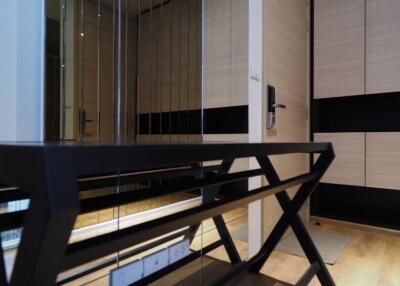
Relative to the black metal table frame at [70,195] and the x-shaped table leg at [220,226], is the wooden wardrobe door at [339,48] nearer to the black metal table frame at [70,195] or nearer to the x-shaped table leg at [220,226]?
the x-shaped table leg at [220,226]

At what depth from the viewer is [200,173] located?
1.44m

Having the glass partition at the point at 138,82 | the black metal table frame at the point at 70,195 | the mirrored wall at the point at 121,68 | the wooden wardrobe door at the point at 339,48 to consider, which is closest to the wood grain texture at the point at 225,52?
the glass partition at the point at 138,82

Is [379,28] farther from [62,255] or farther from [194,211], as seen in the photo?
[62,255]

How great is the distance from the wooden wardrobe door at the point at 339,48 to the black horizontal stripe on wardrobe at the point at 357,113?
131 millimetres

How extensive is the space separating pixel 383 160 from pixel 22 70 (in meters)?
2.88

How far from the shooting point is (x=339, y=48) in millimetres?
2699

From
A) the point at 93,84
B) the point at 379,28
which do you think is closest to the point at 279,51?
the point at 379,28

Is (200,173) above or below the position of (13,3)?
below

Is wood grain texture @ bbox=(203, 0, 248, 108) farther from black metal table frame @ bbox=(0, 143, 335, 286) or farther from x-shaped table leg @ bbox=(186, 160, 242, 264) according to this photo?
black metal table frame @ bbox=(0, 143, 335, 286)

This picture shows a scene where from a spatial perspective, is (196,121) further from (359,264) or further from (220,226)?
(359,264)

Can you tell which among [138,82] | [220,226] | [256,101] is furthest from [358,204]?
[138,82]

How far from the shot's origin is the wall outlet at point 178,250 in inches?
57.5

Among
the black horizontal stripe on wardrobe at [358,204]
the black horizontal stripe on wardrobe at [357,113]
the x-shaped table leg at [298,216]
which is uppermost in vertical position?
the black horizontal stripe on wardrobe at [357,113]

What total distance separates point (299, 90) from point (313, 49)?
58 centimetres
